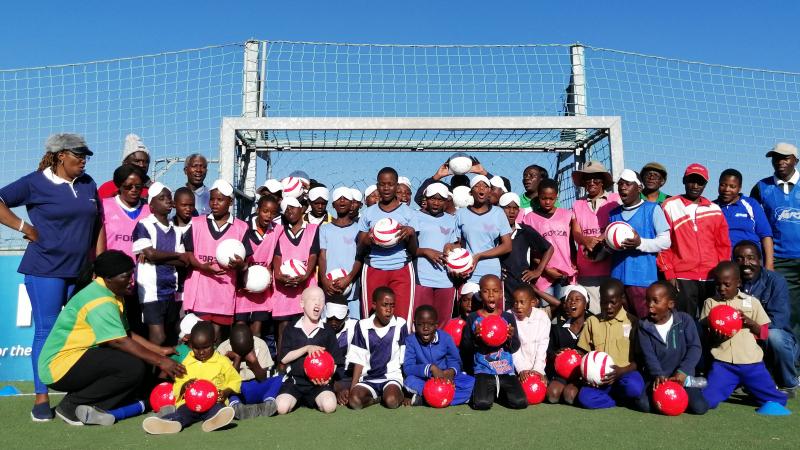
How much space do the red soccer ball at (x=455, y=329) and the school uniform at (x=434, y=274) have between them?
0.08m

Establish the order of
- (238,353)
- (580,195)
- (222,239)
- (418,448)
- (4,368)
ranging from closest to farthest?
(418,448) < (238,353) < (222,239) < (4,368) < (580,195)

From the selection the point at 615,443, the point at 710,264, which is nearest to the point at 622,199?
the point at 710,264

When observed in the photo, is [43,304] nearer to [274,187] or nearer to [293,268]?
[293,268]

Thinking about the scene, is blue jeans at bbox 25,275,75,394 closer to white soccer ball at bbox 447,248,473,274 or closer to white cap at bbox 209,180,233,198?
white cap at bbox 209,180,233,198

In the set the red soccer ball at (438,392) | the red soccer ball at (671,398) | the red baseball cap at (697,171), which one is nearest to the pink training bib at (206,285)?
the red soccer ball at (438,392)

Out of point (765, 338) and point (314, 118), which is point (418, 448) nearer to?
point (765, 338)

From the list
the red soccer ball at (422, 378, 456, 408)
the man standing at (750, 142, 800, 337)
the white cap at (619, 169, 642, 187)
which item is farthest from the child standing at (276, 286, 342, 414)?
the man standing at (750, 142, 800, 337)

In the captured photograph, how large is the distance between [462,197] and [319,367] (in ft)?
7.72

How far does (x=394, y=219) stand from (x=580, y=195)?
9.40ft

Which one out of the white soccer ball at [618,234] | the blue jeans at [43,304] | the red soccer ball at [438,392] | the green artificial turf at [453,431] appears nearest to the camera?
the green artificial turf at [453,431]

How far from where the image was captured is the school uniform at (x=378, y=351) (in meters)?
5.60

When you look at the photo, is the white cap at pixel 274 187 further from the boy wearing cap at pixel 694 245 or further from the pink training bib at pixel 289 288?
the boy wearing cap at pixel 694 245

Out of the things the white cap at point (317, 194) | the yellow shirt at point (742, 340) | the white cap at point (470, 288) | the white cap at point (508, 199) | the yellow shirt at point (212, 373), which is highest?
the white cap at point (317, 194)

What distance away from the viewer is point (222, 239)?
5945 millimetres
